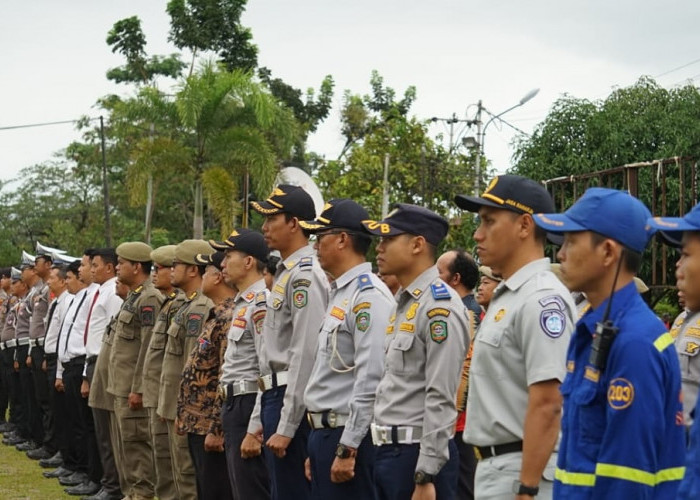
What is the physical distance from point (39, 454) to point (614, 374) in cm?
1131

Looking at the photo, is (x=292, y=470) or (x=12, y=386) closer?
(x=292, y=470)

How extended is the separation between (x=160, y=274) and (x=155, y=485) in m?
1.76

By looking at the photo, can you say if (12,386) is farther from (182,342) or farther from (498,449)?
(498,449)

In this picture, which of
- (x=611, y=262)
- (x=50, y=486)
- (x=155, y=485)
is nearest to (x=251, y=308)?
(x=155, y=485)

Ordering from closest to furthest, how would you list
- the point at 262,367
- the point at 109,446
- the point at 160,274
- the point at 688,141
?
the point at 262,367 → the point at 160,274 → the point at 109,446 → the point at 688,141

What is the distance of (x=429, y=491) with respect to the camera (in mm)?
4664

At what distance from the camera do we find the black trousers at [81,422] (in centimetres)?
1105

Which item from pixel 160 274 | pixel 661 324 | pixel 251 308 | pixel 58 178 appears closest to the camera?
pixel 661 324

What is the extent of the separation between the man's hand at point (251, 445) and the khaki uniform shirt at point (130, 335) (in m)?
2.92

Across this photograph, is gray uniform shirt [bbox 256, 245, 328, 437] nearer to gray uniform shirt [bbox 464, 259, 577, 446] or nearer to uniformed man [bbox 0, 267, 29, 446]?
gray uniform shirt [bbox 464, 259, 577, 446]

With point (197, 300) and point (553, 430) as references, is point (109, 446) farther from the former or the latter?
point (553, 430)

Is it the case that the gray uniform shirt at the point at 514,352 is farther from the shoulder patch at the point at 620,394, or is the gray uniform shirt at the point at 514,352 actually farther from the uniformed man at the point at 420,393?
the shoulder patch at the point at 620,394

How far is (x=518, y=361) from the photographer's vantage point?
405 centimetres

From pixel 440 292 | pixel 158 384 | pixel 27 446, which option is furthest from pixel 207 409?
pixel 27 446
